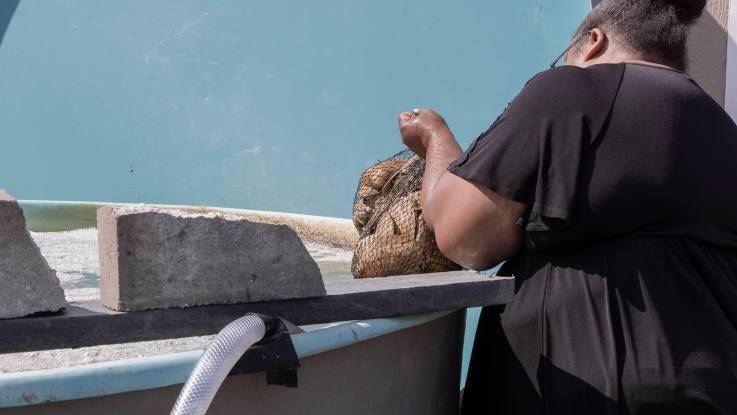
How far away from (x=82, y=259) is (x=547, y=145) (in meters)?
1.76

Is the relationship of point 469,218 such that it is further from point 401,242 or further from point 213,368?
point 213,368

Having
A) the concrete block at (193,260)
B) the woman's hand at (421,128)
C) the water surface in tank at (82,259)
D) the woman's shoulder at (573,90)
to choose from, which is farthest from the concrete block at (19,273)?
the woman's hand at (421,128)

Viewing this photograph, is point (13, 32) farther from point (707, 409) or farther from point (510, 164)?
point (707, 409)

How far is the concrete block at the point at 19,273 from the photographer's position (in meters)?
0.93

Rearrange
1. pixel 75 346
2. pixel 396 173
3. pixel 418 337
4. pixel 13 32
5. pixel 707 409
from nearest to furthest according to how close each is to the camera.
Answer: pixel 75 346
pixel 707 409
pixel 418 337
pixel 396 173
pixel 13 32

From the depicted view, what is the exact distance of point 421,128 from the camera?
1757mm

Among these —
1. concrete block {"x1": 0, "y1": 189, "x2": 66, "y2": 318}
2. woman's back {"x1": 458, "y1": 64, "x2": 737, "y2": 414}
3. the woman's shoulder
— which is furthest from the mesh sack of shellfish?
concrete block {"x1": 0, "y1": 189, "x2": 66, "y2": 318}

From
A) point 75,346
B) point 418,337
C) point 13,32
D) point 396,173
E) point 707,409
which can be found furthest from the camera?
point 13,32

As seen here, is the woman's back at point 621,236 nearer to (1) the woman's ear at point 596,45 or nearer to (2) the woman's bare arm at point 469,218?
(2) the woman's bare arm at point 469,218

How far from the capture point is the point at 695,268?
1.36m

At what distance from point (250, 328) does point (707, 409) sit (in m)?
0.84

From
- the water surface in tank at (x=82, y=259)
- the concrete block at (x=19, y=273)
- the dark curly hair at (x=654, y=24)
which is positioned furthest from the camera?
the water surface in tank at (x=82, y=259)

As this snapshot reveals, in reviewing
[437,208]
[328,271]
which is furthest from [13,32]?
[437,208]

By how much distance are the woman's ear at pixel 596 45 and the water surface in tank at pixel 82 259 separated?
98 centimetres
